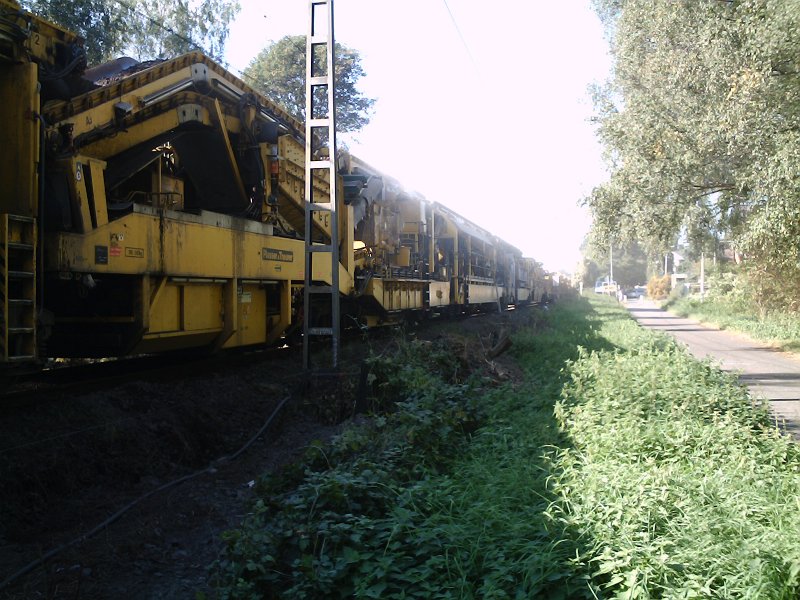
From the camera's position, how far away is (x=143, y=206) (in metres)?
7.43

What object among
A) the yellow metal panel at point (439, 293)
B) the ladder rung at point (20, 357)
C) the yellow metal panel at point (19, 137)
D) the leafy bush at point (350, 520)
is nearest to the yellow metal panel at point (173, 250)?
the yellow metal panel at point (19, 137)

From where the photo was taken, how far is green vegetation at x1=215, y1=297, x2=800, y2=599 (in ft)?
10.9

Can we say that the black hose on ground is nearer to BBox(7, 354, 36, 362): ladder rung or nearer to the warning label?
BBox(7, 354, 36, 362): ladder rung

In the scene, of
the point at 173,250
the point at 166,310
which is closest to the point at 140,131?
the point at 173,250

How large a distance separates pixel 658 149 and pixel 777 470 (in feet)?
48.1

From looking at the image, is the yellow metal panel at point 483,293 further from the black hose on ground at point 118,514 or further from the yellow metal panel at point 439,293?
the black hose on ground at point 118,514

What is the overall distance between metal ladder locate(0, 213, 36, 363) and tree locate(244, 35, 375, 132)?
30.6 metres

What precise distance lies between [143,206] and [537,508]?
5.33 metres

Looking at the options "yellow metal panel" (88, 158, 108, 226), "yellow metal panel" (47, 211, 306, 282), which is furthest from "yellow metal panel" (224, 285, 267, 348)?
"yellow metal panel" (88, 158, 108, 226)

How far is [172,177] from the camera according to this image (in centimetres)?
891

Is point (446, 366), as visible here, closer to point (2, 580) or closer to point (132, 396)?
point (132, 396)

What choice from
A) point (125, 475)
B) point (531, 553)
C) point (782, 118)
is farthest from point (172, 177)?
point (782, 118)

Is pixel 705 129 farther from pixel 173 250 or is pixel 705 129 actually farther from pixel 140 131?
pixel 173 250

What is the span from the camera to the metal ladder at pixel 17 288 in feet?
18.5
